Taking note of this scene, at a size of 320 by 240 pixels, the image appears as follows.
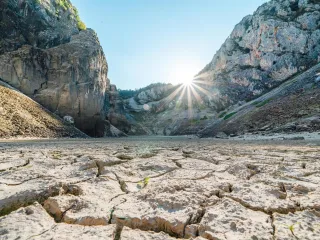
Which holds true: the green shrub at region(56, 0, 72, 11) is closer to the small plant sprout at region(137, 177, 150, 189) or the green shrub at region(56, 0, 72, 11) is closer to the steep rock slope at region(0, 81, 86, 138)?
the steep rock slope at region(0, 81, 86, 138)

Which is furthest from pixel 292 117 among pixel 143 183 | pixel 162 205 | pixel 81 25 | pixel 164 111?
pixel 164 111

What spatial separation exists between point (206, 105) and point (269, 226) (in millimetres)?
44531

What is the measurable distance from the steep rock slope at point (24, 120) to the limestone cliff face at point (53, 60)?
4621mm

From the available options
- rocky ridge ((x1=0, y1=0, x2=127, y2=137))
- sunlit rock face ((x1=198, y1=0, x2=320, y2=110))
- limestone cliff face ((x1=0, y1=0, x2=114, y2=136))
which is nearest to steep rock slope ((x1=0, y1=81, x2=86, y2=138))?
rocky ridge ((x1=0, y1=0, x2=127, y2=137))

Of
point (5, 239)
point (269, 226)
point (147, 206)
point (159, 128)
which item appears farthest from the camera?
point (159, 128)

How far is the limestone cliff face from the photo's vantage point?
74.0 ft

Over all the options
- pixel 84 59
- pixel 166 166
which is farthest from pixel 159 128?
pixel 166 166

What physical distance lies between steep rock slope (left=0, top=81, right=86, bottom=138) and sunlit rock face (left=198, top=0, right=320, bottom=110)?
32183 millimetres

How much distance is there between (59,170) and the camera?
3.15m

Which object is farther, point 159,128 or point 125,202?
point 159,128

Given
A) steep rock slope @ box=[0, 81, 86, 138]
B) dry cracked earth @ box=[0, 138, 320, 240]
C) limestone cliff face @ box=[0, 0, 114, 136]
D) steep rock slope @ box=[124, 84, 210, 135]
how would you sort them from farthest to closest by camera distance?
1. steep rock slope @ box=[124, 84, 210, 135]
2. limestone cliff face @ box=[0, 0, 114, 136]
3. steep rock slope @ box=[0, 81, 86, 138]
4. dry cracked earth @ box=[0, 138, 320, 240]

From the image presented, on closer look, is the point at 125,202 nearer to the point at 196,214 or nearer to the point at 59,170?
the point at 196,214

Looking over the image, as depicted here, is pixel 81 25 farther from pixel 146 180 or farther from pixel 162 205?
pixel 162 205

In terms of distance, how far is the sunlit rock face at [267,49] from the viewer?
1401 inches
